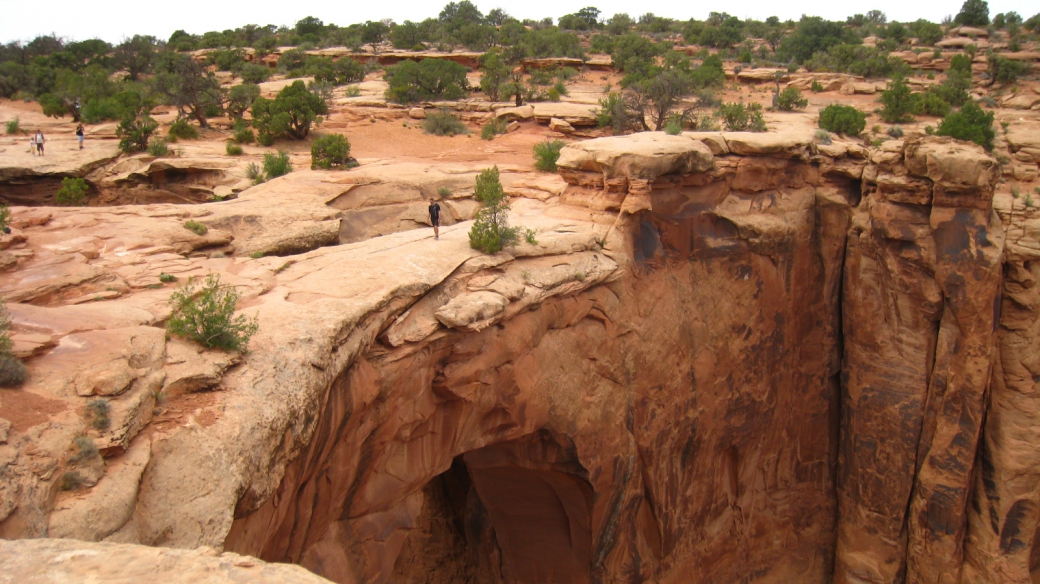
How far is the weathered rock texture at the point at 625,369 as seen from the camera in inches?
288

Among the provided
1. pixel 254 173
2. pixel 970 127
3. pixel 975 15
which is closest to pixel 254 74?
pixel 254 173

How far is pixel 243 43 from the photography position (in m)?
52.1

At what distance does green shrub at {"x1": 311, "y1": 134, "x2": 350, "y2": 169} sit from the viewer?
17.9 metres

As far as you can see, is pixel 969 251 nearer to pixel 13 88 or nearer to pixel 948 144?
pixel 948 144

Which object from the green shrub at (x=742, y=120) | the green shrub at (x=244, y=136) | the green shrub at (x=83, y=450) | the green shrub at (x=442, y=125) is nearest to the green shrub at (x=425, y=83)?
the green shrub at (x=442, y=125)

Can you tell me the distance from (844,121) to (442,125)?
14.3 metres

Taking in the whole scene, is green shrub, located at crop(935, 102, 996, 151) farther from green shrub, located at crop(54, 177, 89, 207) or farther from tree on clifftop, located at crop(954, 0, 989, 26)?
tree on clifftop, located at crop(954, 0, 989, 26)

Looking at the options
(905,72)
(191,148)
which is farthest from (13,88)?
(905,72)

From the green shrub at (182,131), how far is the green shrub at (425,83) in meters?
9.18

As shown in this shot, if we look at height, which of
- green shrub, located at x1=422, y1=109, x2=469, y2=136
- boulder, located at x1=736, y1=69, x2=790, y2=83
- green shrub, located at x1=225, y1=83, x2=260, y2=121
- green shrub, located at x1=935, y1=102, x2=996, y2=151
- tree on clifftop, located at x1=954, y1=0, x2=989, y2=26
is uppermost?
tree on clifftop, located at x1=954, y1=0, x2=989, y2=26

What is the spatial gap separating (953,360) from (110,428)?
13.6 metres

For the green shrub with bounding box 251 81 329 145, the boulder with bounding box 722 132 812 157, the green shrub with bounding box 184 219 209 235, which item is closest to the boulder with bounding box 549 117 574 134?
the green shrub with bounding box 251 81 329 145

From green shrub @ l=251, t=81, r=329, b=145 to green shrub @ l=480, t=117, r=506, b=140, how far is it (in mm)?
6059

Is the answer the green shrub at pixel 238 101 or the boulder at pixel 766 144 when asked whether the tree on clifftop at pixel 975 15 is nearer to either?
the boulder at pixel 766 144
